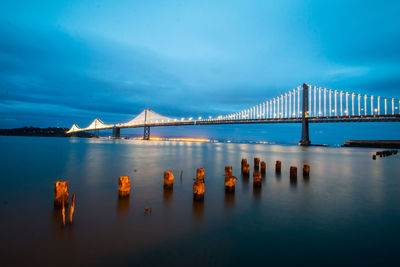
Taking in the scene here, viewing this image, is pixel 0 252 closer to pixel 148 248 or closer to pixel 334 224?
pixel 148 248

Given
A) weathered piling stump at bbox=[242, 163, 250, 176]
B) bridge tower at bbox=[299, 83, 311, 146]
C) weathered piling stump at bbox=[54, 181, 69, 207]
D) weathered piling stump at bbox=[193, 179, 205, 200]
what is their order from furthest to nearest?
bridge tower at bbox=[299, 83, 311, 146], weathered piling stump at bbox=[242, 163, 250, 176], weathered piling stump at bbox=[193, 179, 205, 200], weathered piling stump at bbox=[54, 181, 69, 207]

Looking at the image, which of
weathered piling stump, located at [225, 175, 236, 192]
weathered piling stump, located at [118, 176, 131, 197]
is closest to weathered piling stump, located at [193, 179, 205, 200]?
weathered piling stump, located at [225, 175, 236, 192]

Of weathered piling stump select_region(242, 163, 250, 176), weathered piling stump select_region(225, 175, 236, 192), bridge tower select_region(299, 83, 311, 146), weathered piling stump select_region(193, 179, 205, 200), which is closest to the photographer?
weathered piling stump select_region(193, 179, 205, 200)

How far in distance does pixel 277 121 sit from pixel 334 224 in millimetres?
45985

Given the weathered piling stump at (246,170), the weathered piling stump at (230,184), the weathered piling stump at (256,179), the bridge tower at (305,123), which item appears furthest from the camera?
the bridge tower at (305,123)

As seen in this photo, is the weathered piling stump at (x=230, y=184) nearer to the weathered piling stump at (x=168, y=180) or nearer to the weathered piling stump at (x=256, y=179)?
the weathered piling stump at (x=256, y=179)

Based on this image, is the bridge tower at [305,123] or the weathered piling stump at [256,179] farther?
the bridge tower at [305,123]

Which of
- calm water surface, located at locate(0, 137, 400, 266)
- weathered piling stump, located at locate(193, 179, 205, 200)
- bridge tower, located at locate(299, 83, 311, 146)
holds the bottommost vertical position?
calm water surface, located at locate(0, 137, 400, 266)

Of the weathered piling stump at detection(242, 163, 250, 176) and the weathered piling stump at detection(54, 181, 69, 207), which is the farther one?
the weathered piling stump at detection(242, 163, 250, 176)

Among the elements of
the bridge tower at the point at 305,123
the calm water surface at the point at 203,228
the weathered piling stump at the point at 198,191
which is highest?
the bridge tower at the point at 305,123

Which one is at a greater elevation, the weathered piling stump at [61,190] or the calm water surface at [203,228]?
the weathered piling stump at [61,190]

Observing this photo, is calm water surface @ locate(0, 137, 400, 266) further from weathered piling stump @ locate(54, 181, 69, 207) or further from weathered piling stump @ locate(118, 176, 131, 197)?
weathered piling stump @ locate(54, 181, 69, 207)

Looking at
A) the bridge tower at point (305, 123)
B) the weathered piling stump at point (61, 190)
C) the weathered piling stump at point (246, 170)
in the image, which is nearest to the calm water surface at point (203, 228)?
the weathered piling stump at point (61, 190)

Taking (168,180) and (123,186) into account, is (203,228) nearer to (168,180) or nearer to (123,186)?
(123,186)
